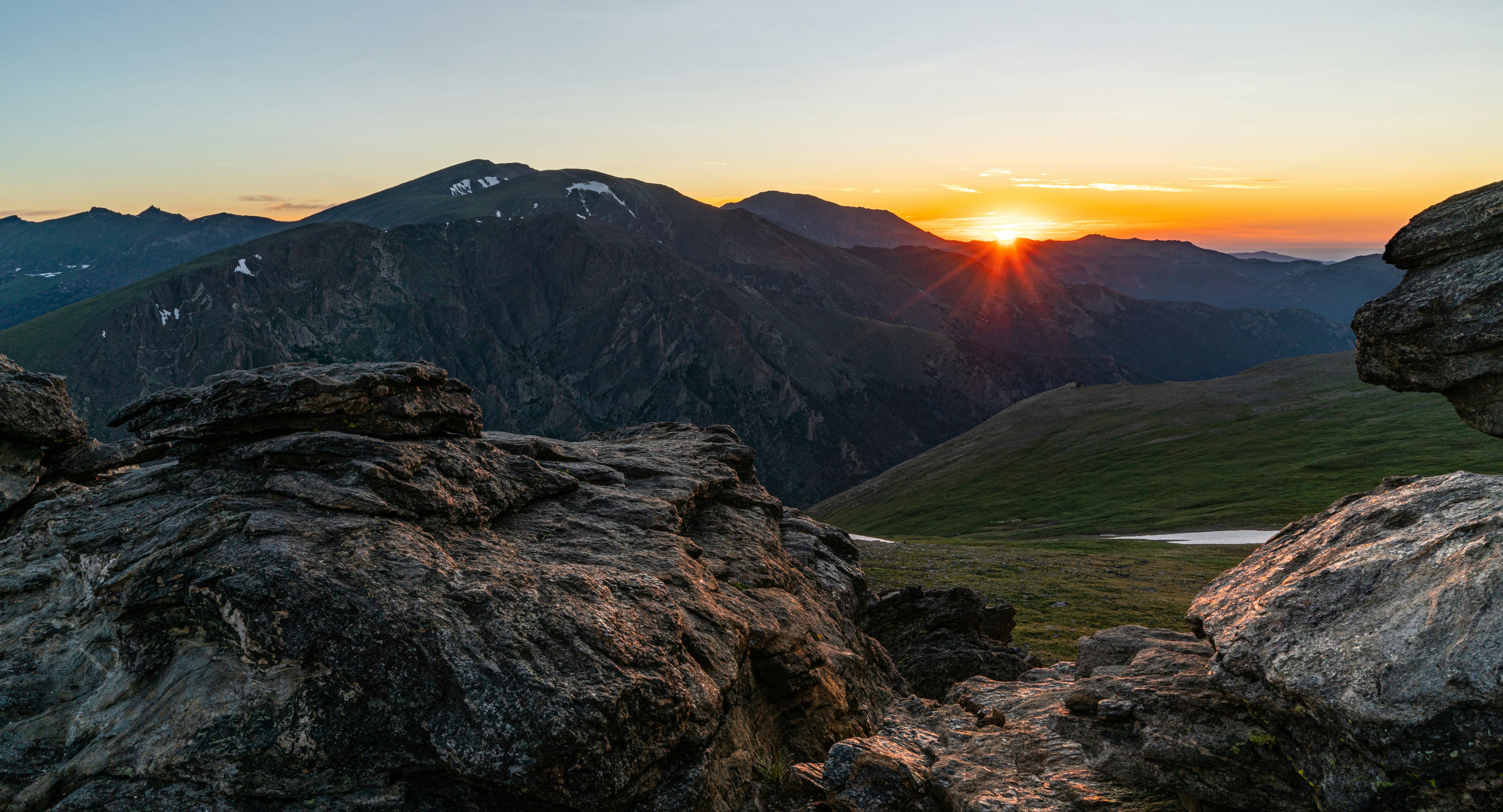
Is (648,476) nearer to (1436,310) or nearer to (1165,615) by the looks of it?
(1436,310)

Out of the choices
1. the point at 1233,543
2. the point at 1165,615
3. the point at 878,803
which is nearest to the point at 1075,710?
the point at 878,803

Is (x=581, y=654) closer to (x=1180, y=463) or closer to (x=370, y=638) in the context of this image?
(x=370, y=638)

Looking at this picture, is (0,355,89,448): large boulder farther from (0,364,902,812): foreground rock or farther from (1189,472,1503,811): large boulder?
(1189,472,1503,811): large boulder

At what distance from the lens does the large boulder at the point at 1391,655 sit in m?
11.8

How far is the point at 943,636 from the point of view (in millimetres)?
35375

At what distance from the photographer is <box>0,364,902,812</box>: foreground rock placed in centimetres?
1478

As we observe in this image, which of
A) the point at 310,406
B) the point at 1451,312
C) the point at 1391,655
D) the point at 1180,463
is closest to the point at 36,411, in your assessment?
the point at 310,406

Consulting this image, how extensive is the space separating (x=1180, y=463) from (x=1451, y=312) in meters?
136

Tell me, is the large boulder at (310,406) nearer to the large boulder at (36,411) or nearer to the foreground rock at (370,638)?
the foreground rock at (370,638)

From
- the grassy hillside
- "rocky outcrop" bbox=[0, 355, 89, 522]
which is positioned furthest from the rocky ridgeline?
the grassy hillside

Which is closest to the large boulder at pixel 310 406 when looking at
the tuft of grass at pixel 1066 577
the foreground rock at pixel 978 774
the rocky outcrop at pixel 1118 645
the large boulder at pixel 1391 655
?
the foreground rock at pixel 978 774

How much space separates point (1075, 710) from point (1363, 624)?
7.98m

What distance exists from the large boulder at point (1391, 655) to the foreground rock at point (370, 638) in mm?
11879

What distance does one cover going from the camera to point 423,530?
766 inches
